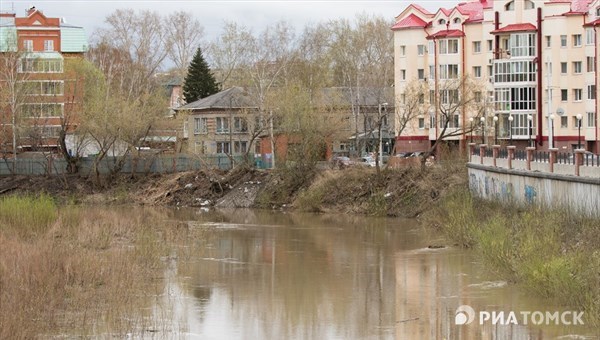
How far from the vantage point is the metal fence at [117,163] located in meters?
73.0

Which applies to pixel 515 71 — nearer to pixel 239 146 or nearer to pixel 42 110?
pixel 239 146

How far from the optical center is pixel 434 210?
51969 millimetres

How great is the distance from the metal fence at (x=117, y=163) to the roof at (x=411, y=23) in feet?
66.0

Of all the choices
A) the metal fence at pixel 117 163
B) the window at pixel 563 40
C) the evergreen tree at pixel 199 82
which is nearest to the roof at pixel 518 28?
the window at pixel 563 40

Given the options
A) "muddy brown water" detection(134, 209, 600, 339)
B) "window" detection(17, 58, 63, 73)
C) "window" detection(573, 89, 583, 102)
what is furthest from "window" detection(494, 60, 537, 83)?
"muddy brown water" detection(134, 209, 600, 339)

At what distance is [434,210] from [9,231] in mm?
20833

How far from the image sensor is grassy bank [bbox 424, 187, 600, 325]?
990 inches

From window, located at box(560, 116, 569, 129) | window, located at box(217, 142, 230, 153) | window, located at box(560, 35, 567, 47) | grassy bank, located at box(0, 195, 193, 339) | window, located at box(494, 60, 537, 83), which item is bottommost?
grassy bank, located at box(0, 195, 193, 339)

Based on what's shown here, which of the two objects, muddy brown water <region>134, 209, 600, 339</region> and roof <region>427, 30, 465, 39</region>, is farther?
roof <region>427, 30, 465, 39</region>

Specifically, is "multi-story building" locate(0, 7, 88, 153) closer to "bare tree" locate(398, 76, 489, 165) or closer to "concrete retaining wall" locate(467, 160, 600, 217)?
"bare tree" locate(398, 76, 489, 165)

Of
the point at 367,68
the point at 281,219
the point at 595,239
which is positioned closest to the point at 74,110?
the point at 281,219

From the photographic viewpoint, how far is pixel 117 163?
72.3m

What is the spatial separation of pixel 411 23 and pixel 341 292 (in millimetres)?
60553

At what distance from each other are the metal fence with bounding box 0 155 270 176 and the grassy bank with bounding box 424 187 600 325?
31815mm
